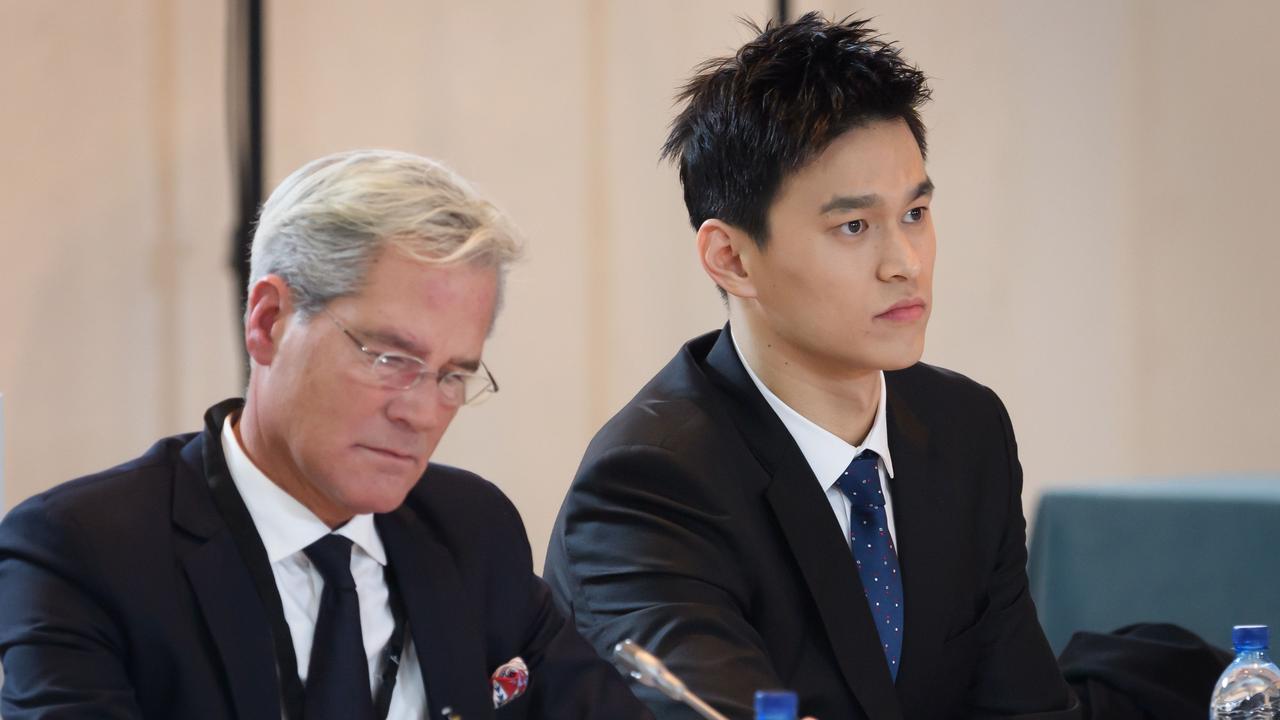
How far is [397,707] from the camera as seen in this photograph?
1.44 metres

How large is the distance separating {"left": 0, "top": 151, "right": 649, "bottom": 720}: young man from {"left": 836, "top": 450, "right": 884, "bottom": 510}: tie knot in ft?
2.05

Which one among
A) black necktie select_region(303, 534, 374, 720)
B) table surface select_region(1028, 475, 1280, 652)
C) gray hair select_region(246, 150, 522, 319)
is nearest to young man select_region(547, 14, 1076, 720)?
black necktie select_region(303, 534, 374, 720)

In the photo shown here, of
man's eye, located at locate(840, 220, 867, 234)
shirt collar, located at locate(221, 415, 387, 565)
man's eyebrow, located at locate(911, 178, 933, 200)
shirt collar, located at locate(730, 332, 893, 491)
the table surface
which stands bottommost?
the table surface

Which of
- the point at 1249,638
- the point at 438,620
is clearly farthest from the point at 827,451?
the point at 438,620

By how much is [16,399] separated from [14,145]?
1.31 ft

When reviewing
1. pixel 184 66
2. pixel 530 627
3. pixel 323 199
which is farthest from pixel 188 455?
pixel 184 66

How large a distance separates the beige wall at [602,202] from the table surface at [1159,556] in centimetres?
102

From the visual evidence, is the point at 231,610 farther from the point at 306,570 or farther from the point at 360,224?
the point at 360,224

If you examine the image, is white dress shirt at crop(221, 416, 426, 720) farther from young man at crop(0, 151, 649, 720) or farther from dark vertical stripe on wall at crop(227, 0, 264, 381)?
dark vertical stripe on wall at crop(227, 0, 264, 381)

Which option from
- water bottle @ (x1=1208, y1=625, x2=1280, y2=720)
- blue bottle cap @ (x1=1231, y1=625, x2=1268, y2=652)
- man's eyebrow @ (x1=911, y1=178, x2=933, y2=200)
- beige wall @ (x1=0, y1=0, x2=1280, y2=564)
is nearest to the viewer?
blue bottle cap @ (x1=1231, y1=625, x2=1268, y2=652)

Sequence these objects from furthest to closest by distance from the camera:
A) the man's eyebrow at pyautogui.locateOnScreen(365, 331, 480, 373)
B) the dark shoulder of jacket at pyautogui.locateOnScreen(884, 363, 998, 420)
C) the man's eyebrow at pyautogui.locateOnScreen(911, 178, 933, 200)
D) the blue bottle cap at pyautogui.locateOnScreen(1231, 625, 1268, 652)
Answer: the dark shoulder of jacket at pyautogui.locateOnScreen(884, 363, 998, 420), the man's eyebrow at pyautogui.locateOnScreen(911, 178, 933, 200), the blue bottle cap at pyautogui.locateOnScreen(1231, 625, 1268, 652), the man's eyebrow at pyautogui.locateOnScreen(365, 331, 480, 373)

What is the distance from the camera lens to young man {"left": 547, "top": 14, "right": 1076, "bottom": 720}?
1791 mm

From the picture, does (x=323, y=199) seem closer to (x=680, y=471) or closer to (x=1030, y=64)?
(x=680, y=471)

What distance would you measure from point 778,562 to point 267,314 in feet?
2.46
